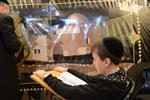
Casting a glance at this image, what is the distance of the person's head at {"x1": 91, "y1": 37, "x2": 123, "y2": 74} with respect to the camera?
1814mm

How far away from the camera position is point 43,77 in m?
1.86

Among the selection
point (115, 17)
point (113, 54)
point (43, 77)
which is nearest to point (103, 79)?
point (113, 54)

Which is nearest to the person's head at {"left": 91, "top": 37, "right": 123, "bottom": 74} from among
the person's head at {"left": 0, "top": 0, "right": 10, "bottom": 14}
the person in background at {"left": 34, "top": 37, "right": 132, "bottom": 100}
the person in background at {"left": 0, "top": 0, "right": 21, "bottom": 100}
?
the person in background at {"left": 34, "top": 37, "right": 132, "bottom": 100}

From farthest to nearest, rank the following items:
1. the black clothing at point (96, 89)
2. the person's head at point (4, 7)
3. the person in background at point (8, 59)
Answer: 1. the person's head at point (4, 7)
2. the person in background at point (8, 59)
3. the black clothing at point (96, 89)

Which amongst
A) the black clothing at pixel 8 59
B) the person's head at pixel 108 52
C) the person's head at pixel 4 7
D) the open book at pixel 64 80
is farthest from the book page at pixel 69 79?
the person's head at pixel 4 7

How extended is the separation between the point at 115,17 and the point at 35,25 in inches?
29.4

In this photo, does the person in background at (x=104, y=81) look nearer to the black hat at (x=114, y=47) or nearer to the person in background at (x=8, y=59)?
the black hat at (x=114, y=47)

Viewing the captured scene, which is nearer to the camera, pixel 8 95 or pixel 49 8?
pixel 8 95

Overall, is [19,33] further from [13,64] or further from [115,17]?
[115,17]

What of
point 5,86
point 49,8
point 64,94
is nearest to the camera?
point 64,94

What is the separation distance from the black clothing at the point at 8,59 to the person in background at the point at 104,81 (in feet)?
2.90

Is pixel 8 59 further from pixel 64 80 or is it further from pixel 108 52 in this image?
pixel 108 52

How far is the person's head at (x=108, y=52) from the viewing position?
1814mm

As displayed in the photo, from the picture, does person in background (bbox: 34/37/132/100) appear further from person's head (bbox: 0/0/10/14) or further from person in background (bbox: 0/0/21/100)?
person's head (bbox: 0/0/10/14)
